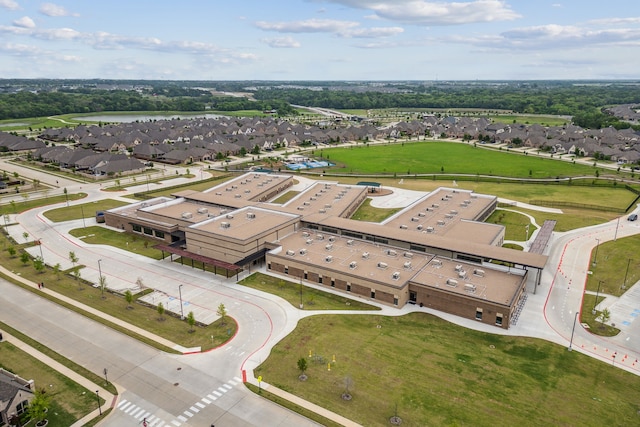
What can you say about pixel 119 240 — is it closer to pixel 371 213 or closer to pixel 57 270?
pixel 57 270

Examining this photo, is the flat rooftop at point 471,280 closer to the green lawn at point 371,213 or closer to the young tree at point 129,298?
the green lawn at point 371,213

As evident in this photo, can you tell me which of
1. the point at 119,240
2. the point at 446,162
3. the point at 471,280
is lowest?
the point at 119,240

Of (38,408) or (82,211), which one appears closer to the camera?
(38,408)

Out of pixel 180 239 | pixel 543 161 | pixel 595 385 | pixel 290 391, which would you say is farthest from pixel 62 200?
pixel 543 161

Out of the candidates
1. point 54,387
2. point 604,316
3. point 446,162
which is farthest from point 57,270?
point 446,162

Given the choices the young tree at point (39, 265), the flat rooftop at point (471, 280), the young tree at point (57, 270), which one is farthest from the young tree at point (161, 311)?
the flat rooftop at point (471, 280)

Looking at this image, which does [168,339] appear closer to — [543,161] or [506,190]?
[506,190]

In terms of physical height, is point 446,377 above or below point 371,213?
below
